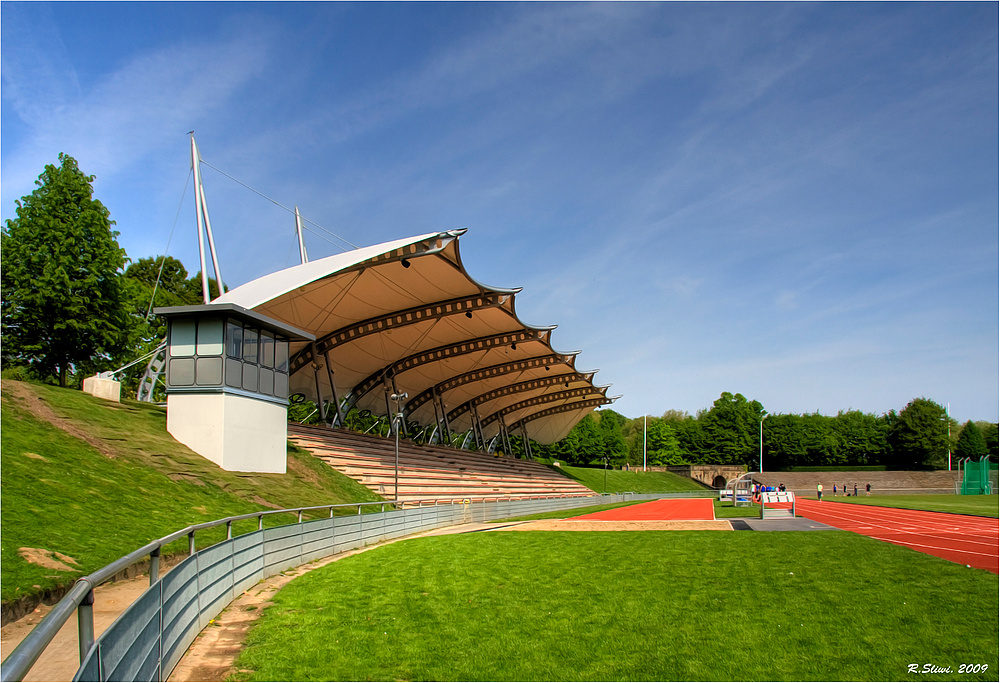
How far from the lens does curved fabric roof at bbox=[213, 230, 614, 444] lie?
35.2 metres

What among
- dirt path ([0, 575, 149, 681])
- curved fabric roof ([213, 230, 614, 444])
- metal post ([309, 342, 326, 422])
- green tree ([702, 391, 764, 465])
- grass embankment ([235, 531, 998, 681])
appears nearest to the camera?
dirt path ([0, 575, 149, 681])

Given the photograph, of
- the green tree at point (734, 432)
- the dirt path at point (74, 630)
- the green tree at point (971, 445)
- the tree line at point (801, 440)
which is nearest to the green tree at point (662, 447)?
the tree line at point (801, 440)

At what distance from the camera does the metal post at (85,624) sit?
4.33m

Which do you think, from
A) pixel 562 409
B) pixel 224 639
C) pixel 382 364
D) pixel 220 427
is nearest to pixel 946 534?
pixel 224 639

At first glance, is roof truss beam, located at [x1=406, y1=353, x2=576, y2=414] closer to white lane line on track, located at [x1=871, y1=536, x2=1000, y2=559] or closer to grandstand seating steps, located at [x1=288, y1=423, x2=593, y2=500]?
grandstand seating steps, located at [x1=288, y1=423, x2=593, y2=500]

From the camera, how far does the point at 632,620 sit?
934cm

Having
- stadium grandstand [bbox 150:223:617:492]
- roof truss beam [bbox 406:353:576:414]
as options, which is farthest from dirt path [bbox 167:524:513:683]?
roof truss beam [bbox 406:353:576:414]

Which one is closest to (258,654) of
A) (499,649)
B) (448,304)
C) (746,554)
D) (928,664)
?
(499,649)

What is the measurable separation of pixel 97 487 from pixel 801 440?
122m

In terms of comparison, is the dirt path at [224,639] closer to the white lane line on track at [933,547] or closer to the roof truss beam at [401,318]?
the white lane line on track at [933,547]

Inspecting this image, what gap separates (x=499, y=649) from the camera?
8.16m

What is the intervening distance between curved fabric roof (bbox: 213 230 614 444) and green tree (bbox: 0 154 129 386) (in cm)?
935

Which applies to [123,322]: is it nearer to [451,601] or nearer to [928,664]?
[451,601]

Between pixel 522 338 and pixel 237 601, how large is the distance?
132 ft
